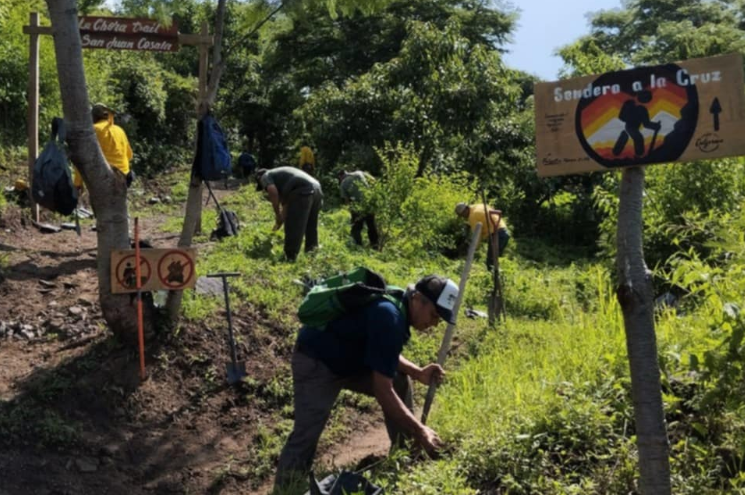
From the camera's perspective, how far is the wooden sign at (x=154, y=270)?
5.59 metres

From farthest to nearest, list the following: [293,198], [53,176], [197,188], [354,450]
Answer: [293,198]
[53,176]
[197,188]
[354,450]

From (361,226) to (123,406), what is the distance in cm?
682

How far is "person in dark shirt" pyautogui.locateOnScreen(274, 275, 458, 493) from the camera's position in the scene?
13.5ft

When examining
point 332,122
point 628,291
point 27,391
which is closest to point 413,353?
point 27,391

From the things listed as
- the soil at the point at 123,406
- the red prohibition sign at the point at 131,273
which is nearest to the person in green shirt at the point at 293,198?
the soil at the point at 123,406

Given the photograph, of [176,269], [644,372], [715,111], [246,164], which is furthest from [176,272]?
[246,164]

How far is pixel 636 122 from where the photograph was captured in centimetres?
315

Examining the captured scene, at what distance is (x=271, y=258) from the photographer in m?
8.71

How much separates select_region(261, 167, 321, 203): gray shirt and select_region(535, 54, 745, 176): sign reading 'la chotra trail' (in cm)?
589

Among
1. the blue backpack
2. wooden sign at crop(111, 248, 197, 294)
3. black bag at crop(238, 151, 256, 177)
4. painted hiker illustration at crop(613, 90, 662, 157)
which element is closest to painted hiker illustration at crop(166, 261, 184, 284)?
wooden sign at crop(111, 248, 197, 294)

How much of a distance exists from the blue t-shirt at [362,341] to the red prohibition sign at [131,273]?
176 centimetres

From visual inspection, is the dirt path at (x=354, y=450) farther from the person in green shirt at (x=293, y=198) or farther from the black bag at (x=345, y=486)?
the person in green shirt at (x=293, y=198)

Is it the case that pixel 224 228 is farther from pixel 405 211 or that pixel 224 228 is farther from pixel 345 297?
pixel 345 297

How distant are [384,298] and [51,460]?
2.37 meters
